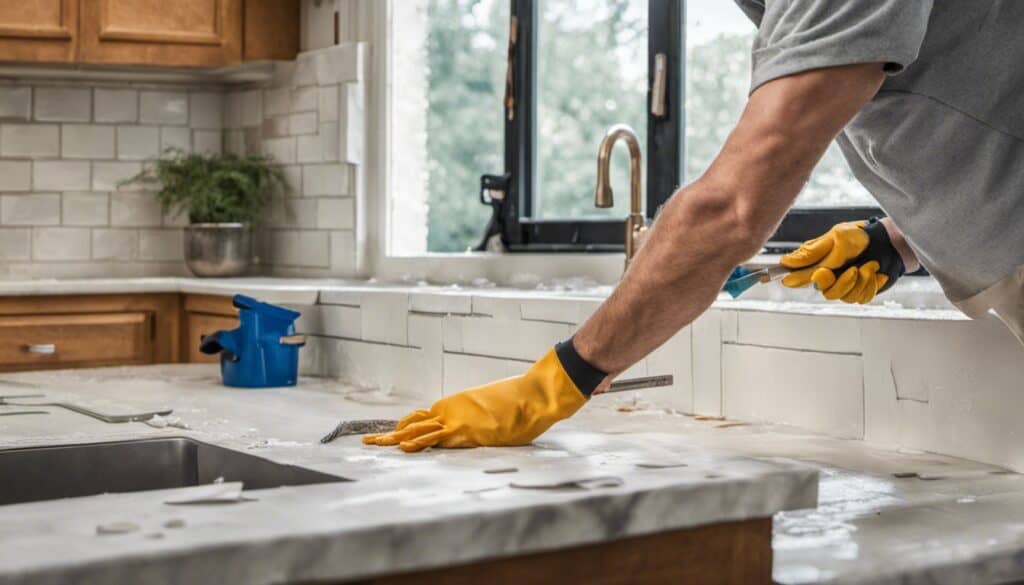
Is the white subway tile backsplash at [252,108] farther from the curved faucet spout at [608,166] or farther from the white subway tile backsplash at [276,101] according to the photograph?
the curved faucet spout at [608,166]

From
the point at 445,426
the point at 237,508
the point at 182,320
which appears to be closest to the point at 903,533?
the point at 445,426

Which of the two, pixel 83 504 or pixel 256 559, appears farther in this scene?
→ pixel 83 504

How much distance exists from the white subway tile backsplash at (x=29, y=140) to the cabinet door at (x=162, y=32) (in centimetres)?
41

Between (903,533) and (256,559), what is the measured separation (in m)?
0.65

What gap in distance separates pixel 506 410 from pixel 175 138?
3.23 m

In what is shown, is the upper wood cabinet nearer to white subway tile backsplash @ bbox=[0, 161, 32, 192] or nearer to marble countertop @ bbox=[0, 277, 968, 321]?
white subway tile backsplash @ bbox=[0, 161, 32, 192]

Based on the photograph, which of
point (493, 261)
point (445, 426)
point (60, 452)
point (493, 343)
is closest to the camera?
point (445, 426)

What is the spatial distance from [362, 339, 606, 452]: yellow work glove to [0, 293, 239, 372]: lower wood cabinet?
213 centimetres

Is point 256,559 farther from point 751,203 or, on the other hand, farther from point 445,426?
point 751,203

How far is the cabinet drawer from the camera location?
3.55 m

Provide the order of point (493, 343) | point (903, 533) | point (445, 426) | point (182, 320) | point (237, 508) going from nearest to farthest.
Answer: point (237, 508) < point (903, 533) < point (445, 426) < point (493, 343) < point (182, 320)

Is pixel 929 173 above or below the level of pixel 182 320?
above

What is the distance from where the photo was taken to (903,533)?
1.21 meters

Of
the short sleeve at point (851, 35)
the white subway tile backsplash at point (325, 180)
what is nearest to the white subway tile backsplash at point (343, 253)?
the white subway tile backsplash at point (325, 180)
